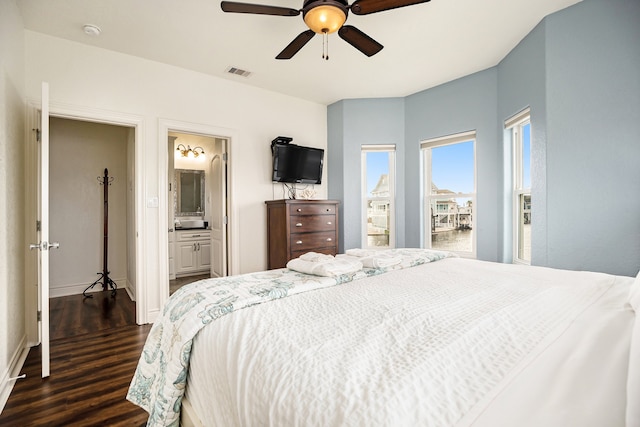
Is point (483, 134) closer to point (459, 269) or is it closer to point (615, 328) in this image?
point (459, 269)

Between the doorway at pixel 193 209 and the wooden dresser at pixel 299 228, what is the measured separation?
2.56ft

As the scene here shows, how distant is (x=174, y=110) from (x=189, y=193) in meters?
2.46

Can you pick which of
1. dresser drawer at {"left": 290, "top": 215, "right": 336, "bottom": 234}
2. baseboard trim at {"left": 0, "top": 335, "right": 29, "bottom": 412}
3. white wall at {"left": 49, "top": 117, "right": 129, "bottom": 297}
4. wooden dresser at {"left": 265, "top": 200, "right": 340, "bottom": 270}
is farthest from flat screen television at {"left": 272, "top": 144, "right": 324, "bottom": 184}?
baseboard trim at {"left": 0, "top": 335, "right": 29, "bottom": 412}

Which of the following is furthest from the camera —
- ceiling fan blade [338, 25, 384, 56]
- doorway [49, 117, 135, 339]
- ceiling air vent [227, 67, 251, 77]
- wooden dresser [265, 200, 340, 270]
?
doorway [49, 117, 135, 339]

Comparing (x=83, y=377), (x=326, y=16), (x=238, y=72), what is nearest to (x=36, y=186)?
(x=83, y=377)

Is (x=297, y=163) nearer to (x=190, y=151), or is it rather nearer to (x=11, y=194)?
(x=190, y=151)

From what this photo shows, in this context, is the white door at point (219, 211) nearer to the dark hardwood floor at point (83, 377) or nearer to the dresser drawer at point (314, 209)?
the dresser drawer at point (314, 209)

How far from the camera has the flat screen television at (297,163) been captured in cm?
394

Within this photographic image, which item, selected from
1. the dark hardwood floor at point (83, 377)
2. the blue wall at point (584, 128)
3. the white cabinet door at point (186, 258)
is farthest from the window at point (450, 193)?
the white cabinet door at point (186, 258)

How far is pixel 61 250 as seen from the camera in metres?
4.10

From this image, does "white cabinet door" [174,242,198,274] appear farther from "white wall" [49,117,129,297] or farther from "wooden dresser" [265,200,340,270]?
"wooden dresser" [265,200,340,270]

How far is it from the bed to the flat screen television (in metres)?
2.65

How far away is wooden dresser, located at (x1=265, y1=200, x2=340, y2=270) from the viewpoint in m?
3.61

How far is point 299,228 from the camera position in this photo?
3684 millimetres
